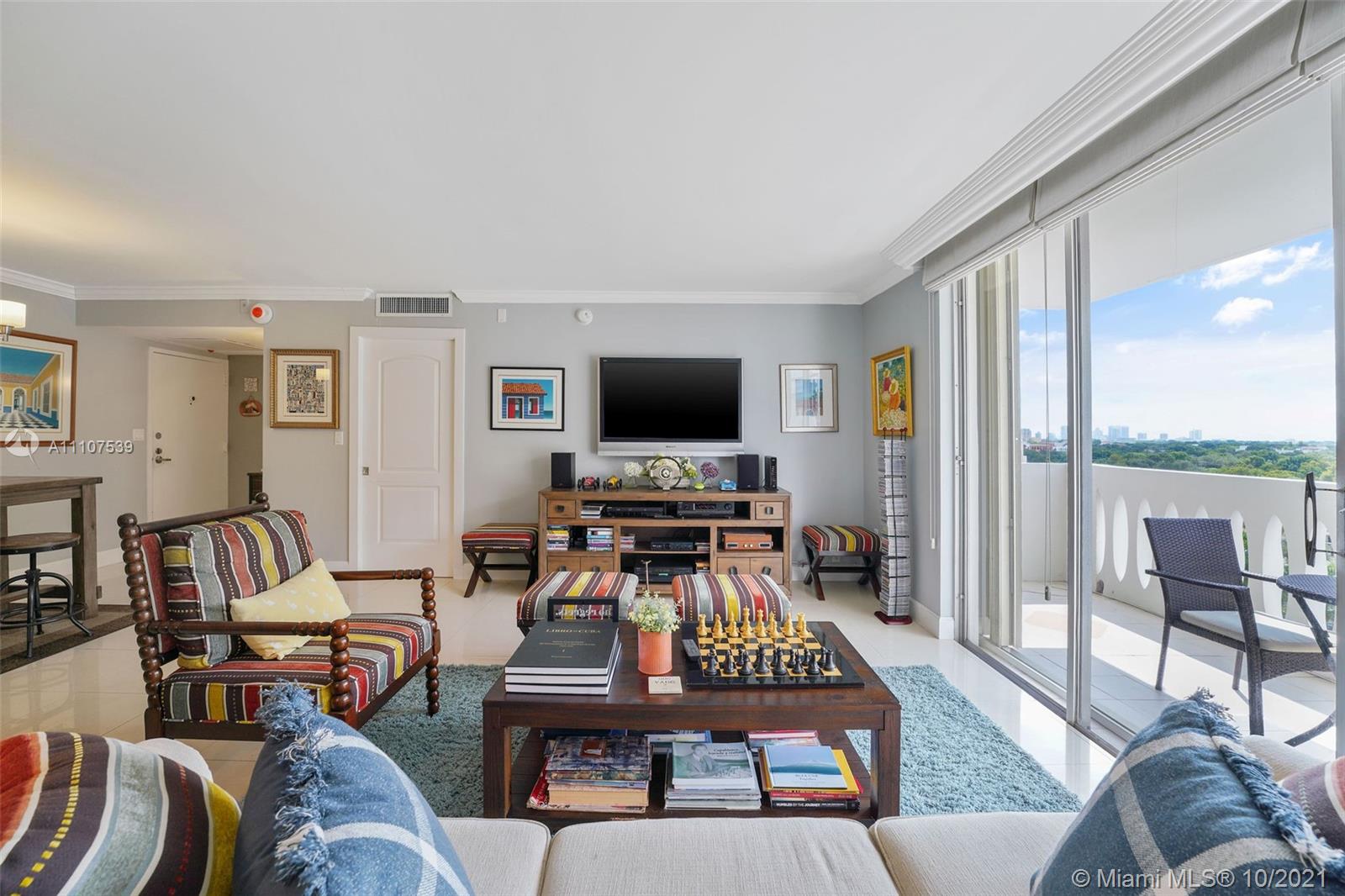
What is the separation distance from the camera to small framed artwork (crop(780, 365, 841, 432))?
481 centimetres

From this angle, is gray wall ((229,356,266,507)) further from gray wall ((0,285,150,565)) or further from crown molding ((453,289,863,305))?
crown molding ((453,289,863,305))

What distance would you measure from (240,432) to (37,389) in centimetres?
216

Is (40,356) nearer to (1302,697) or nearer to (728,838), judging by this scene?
(728,838)

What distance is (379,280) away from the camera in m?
4.44

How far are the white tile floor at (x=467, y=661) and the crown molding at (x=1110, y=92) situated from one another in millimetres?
2215

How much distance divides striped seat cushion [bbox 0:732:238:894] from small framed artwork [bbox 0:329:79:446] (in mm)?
5518

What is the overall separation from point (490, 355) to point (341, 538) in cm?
190

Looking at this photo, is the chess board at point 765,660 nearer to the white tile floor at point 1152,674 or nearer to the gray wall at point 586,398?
the white tile floor at point 1152,674

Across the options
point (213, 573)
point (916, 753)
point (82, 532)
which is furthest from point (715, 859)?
point (82, 532)

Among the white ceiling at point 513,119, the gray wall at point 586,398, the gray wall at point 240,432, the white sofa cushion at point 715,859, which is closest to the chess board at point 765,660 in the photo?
the white sofa cushion at point 715,859

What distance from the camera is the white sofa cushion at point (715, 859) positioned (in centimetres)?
96

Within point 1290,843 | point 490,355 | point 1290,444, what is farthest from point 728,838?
point 490,355

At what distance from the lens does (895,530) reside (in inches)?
153

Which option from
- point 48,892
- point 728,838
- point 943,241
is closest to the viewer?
point 48,892
